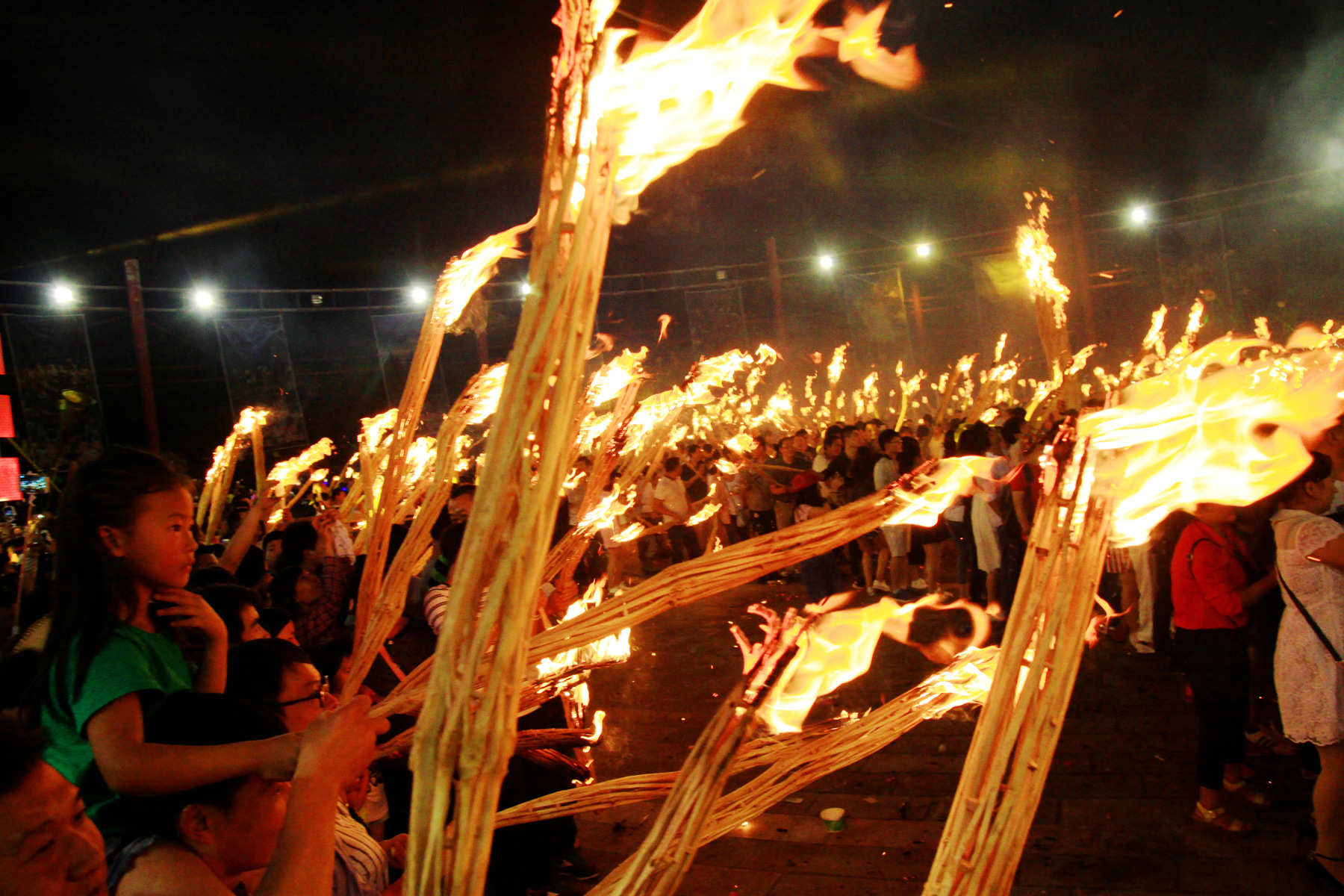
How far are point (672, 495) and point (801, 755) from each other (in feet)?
28.9

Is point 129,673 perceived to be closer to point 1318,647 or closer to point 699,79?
point 699,79

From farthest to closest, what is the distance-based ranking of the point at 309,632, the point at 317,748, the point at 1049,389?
the point at 1049,389, the point at 309,632, the point at 317,748

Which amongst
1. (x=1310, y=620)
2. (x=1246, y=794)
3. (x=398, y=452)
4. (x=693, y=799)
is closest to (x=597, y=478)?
(x=398, y=452)

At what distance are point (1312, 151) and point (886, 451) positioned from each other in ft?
50.1

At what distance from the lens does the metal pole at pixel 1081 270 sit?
20.2 meters

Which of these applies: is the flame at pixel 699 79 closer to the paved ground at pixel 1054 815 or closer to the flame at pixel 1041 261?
the paved ground at pixel 1054 815

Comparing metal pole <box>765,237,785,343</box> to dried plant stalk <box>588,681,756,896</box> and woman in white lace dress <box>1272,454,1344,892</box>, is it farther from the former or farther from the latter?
dried plant stalk <box>588,681,756,896</box>

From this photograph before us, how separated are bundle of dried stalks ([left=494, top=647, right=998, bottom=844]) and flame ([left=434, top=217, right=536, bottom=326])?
121cm

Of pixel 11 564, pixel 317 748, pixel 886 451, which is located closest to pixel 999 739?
pixel 317 748

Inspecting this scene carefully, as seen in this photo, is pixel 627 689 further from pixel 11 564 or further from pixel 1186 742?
pixel 11 564

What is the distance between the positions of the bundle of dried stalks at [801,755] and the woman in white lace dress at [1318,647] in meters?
2.51

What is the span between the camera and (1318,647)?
328 centimetres

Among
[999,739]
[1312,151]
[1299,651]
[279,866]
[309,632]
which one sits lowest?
[1299,651]

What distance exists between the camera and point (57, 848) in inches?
47.6
